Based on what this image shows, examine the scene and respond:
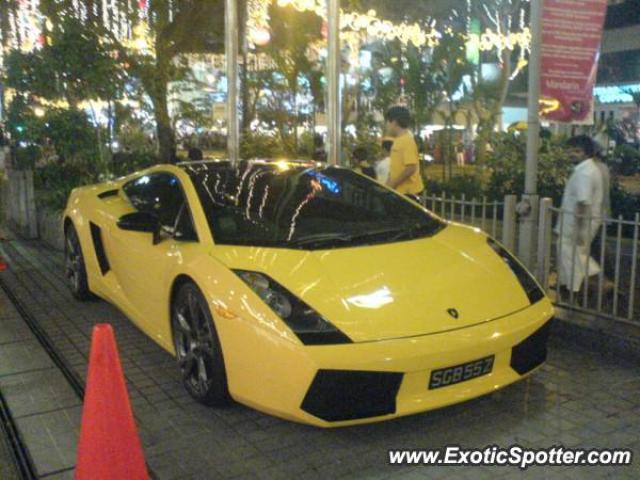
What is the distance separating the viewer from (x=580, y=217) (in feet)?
17.3

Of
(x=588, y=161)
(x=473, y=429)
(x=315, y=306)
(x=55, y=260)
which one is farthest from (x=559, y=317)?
(x=55, y=260)

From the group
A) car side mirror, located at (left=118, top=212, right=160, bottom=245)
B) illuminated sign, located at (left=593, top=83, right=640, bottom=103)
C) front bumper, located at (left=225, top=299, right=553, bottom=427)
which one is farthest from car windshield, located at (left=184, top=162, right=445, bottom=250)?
illuminated sign, located at (left=593, top=83, right=640, bottom=103)

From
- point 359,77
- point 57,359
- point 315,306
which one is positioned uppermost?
point 359,77

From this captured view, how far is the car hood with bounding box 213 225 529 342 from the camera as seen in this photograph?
3.54 m

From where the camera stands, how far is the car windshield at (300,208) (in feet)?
14.1

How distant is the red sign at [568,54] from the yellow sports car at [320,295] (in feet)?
6.05

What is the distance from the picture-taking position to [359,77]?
57.2 ft

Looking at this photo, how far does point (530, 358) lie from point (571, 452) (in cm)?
59

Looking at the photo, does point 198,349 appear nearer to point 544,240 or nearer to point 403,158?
point 544,240

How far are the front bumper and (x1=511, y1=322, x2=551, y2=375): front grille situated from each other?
0.62ft

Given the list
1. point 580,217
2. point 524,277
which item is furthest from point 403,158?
point 524,277

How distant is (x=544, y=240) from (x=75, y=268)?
4138mm

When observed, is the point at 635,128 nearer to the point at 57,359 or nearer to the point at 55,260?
the point at 55,260

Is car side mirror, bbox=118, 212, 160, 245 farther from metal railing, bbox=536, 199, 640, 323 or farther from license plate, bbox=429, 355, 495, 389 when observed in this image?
metal railing, bbox=536, 199, 640, 323
